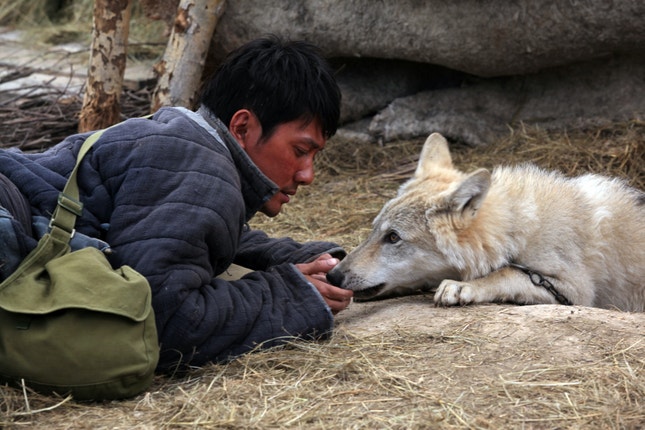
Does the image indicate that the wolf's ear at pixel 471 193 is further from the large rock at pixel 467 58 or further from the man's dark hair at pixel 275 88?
the large rock at pixel 467 58

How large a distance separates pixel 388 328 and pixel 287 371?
0.69 metres

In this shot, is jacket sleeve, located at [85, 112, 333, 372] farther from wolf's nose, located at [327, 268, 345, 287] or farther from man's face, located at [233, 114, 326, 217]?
wolf's nose, located at [327, 268, 345, 287]

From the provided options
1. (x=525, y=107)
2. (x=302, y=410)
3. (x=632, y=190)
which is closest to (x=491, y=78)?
(x=525, y=107)

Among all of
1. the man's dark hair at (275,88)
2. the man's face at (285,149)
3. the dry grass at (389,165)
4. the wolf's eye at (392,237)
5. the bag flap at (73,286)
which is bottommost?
the dry grass at (389,165)

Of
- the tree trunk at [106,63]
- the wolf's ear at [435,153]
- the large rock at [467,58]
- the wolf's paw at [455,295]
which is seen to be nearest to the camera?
Result: the wolf's paw at [455,295]

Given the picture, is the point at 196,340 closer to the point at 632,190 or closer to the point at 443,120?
the point at 632,190

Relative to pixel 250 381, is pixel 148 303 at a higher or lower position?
higher

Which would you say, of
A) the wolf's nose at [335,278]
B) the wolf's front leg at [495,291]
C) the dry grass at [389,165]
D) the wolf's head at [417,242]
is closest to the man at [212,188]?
the wolf's nose at [335,278]

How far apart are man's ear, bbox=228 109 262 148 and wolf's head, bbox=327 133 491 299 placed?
2.90 ft

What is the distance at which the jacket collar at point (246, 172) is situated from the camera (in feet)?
12.5

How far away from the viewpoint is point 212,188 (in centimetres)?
342

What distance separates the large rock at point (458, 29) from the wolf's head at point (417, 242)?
3.32 meters

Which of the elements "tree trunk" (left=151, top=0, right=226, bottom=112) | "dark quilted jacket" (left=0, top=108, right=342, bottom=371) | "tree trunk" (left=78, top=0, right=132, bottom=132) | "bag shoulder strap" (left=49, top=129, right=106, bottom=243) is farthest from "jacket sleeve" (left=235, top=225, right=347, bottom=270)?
"tree trunk" (left=78, top=0, right=132, bottom=132)

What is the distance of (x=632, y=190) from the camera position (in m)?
5.08
